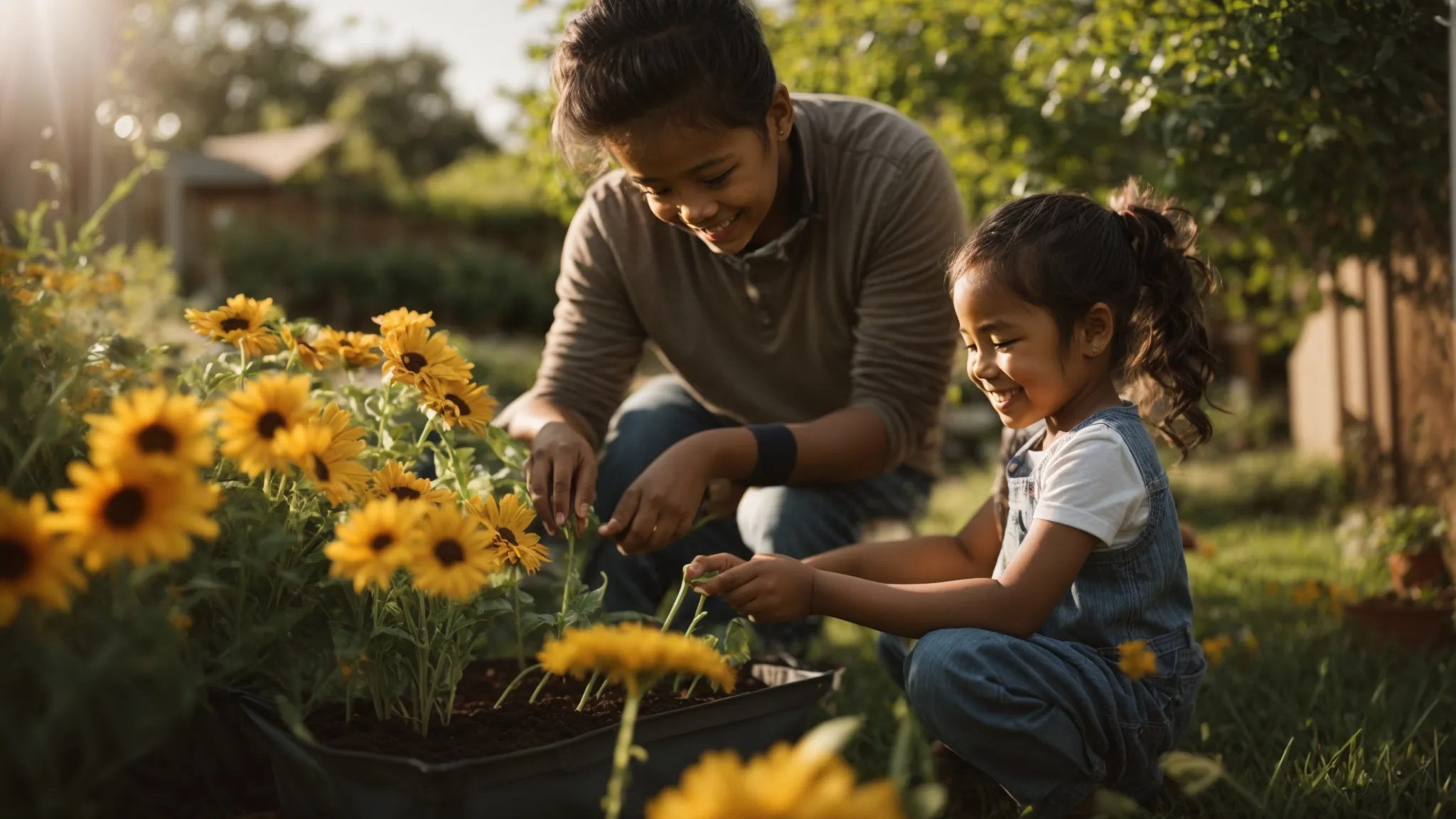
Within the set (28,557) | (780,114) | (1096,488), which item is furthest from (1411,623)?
A: (28,557)

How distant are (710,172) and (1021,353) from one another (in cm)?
54

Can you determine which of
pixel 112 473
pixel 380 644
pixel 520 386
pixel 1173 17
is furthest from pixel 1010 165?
pixel 520 386

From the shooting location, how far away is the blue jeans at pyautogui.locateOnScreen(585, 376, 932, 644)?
203 cm

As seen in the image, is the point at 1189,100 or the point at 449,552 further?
the point at 1189,100

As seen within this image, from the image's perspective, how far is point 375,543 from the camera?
1.08 metres

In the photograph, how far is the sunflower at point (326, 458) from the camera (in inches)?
43.3

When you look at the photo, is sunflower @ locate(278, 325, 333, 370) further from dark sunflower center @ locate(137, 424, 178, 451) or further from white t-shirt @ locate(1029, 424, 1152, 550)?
white t-shirt @ locate(1029, 424, 1152, 550)

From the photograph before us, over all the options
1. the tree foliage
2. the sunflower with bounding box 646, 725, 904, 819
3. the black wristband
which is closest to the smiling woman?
the black wristband

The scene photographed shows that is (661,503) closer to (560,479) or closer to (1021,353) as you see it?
(560,479)

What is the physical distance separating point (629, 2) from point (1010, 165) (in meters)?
1.45

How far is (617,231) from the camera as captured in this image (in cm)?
217

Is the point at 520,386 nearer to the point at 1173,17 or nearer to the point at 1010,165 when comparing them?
the point at 1010,165

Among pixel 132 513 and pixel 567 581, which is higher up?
pixel 132 513

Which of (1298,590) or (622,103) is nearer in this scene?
(622,103)
